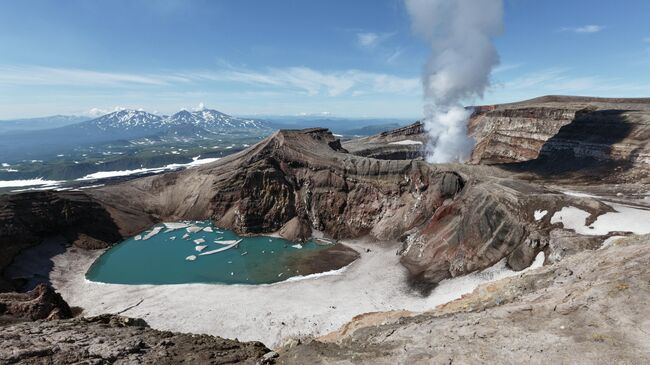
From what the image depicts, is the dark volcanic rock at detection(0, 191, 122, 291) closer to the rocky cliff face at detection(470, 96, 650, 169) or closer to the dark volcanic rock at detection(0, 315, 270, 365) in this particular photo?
the dark volcanic rock at detection(0, 315, 270, 365)

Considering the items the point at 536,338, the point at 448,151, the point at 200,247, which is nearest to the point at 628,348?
the point at 536,338

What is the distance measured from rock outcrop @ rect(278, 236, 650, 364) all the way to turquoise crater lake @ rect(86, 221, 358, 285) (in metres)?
28.1

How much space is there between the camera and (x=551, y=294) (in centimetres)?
2217

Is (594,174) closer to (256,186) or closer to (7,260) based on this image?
(256,186)

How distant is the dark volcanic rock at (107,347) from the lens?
16953mm

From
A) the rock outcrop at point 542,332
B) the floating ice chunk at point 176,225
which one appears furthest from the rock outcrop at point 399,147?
the rock outcrop at point 542,332

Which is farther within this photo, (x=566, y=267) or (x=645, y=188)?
(x=645, y=188)

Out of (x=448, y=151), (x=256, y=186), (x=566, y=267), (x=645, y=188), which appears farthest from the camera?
(x=448, y=151)

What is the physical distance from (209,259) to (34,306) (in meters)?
26.4

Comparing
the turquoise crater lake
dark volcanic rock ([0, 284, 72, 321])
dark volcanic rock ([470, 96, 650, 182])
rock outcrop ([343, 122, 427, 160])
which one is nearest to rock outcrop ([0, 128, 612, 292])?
the turquoise crater lake

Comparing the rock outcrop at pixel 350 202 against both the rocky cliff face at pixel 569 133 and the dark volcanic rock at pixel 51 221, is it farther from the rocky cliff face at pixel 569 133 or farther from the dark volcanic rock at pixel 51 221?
the rocky cliff face at pixel 569 133

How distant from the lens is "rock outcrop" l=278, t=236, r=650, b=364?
1591cm

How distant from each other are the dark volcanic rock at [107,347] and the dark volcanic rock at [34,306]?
36.7ft

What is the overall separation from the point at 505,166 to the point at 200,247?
60.0 metres
